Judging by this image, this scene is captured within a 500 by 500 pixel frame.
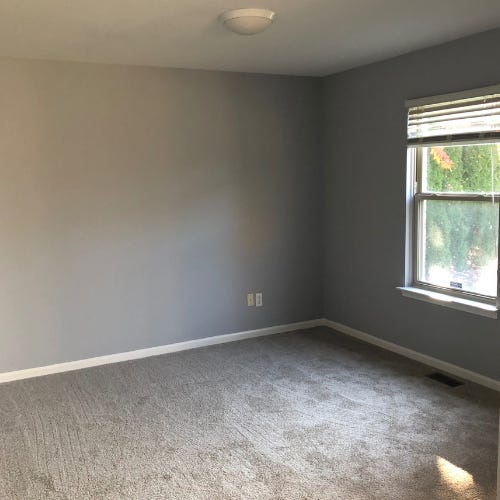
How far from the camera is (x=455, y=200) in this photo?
146 inches

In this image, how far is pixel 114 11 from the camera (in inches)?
107

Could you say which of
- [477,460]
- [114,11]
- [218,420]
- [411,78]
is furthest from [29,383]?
[411,78]

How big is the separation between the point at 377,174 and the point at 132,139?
1877mm

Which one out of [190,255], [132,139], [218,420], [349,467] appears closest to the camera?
[349,467]

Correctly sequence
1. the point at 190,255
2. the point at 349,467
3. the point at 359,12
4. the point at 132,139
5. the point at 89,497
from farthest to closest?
the point at 190,255 < the point at 132,139 < the point at 359,12 < the point at 349,467 < the point at 89,497

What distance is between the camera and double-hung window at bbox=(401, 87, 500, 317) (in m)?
3.44

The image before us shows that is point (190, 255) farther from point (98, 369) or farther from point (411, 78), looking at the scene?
point (411, 78)

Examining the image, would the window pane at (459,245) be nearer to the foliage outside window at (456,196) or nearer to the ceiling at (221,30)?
the foliage outside window at (456,196)

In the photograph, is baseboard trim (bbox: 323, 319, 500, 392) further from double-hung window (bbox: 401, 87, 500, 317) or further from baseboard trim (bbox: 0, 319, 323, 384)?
double-hung window (bbox: 401, 87, 500, 317)

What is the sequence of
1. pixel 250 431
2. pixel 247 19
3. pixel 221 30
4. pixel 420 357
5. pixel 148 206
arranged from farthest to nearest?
1. pixel 148 206
2. pixel 420 357
3. pixel 221 30
4. pixel 250 431
5. pixel 247 19

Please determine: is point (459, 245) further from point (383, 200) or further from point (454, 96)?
point (454, 96)

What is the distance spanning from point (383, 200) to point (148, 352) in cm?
216

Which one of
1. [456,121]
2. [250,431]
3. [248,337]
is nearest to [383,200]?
[456,121]

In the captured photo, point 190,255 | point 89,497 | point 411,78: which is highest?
point 411,78
